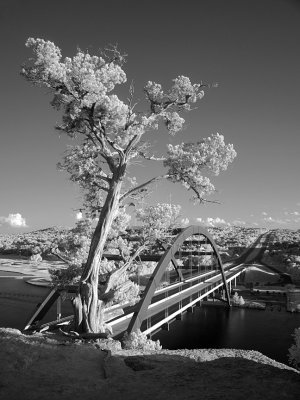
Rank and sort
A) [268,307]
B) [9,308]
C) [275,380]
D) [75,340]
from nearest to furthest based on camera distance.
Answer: [275,380] → [75,340] → [9,308] → [268,307]

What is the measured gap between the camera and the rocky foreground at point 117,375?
7160 millimetres

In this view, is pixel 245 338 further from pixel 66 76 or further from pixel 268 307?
pixel 66 76

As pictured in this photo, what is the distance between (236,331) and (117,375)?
32.5m

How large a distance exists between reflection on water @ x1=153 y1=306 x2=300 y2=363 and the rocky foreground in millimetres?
20711

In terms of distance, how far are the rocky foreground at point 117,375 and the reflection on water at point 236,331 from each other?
2071 centimetres

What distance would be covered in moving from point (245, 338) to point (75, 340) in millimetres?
28229

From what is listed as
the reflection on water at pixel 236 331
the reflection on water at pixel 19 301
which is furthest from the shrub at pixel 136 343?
the reflection on water at pixel 236 331

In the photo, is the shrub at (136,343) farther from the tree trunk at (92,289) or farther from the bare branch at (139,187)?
the bare branch at (139,187)

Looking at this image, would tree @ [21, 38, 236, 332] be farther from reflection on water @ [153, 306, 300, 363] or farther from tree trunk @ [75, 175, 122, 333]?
reflection on water @ [153, 306, 300, 363]

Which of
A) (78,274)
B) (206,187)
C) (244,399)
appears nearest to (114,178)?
(206,187)

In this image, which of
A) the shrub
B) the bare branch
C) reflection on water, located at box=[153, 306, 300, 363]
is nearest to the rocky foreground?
the shrub

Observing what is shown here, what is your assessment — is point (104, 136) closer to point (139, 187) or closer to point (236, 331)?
point (139, 187)

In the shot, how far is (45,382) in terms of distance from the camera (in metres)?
7.31

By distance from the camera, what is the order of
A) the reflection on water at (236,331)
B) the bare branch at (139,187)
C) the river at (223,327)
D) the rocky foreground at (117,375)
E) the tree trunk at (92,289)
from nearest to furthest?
the rocky foreground at (117,375)
the tree trunk at (92,289)
the bare branch at (139,187)
the reflection on water at (236,331)
the river at (223,327)
